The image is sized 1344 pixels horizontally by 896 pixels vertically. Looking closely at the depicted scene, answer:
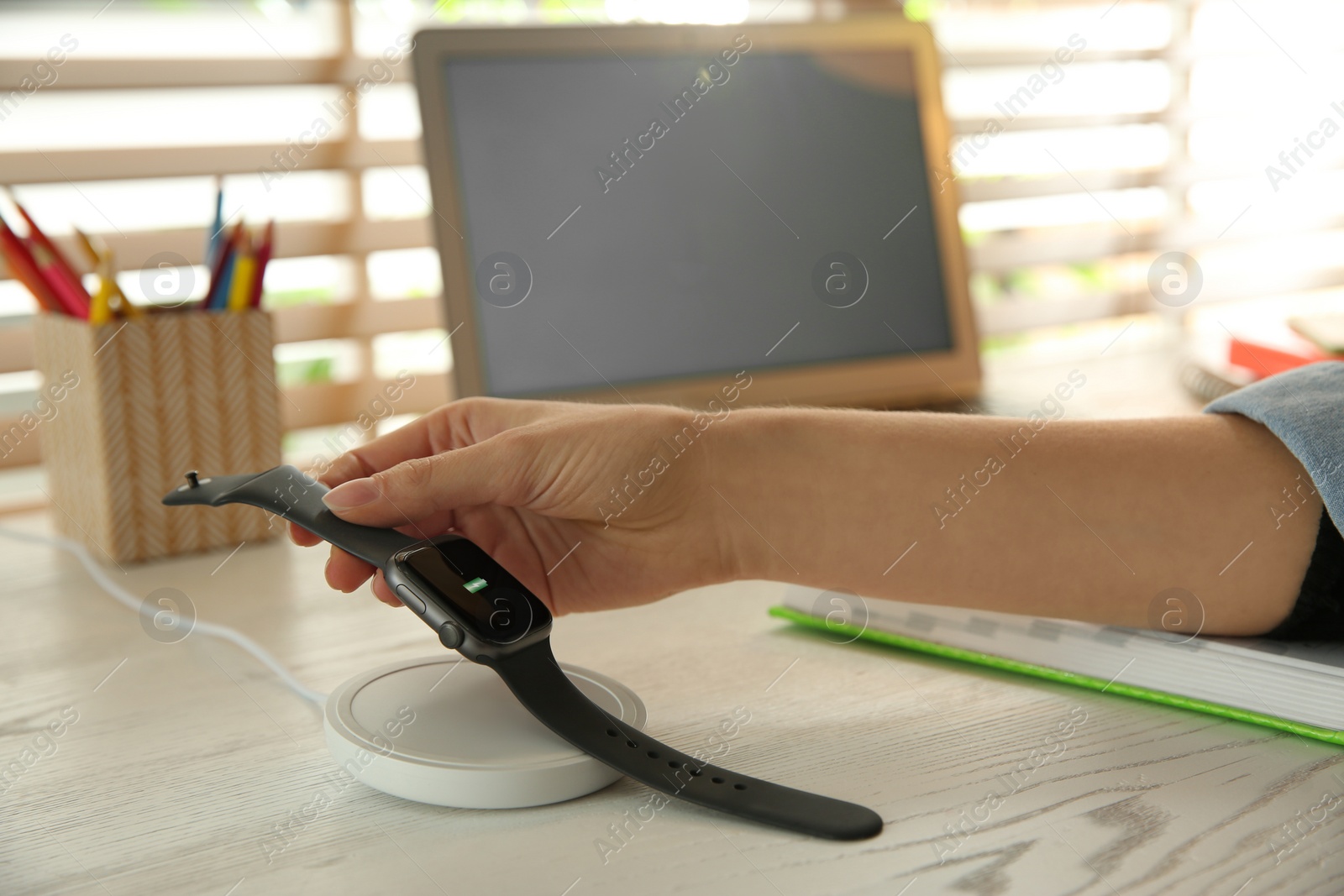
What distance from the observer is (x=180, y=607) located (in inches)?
30.6

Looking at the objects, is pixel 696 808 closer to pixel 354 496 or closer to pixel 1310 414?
pixel 354 496

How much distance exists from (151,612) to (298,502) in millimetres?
273

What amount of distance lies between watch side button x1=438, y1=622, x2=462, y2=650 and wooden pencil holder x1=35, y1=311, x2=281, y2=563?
51 centimetres

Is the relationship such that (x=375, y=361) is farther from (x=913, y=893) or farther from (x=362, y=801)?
(x=913, y=893)

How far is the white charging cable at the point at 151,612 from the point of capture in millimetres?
618

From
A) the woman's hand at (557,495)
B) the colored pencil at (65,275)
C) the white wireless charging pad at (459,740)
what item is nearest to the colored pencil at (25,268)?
the colored pencil at (65,275)

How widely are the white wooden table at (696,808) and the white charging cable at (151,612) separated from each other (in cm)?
1

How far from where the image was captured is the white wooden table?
41 cm

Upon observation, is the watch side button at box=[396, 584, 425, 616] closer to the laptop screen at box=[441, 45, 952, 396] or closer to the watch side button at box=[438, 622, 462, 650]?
the watch side button at box=[438, 622, 462, 650]

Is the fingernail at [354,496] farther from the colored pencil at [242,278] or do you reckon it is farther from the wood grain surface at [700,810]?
the colored pencil at [242,278]

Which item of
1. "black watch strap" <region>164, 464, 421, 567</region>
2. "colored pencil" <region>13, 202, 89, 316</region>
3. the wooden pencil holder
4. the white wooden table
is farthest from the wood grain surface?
"colored pencil" <region>13, 202, 89, 316</region>

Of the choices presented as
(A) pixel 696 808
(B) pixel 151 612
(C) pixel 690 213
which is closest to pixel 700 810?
(A) pixel 696 808

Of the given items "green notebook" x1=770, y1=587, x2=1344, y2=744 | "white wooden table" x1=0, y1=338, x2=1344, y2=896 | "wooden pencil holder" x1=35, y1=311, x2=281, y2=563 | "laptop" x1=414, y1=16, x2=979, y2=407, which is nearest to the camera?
"white wooden table" x1=0, y1=338, x2=1344, y2=896

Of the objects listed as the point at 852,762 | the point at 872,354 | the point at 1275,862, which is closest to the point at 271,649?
the point at 852,762
